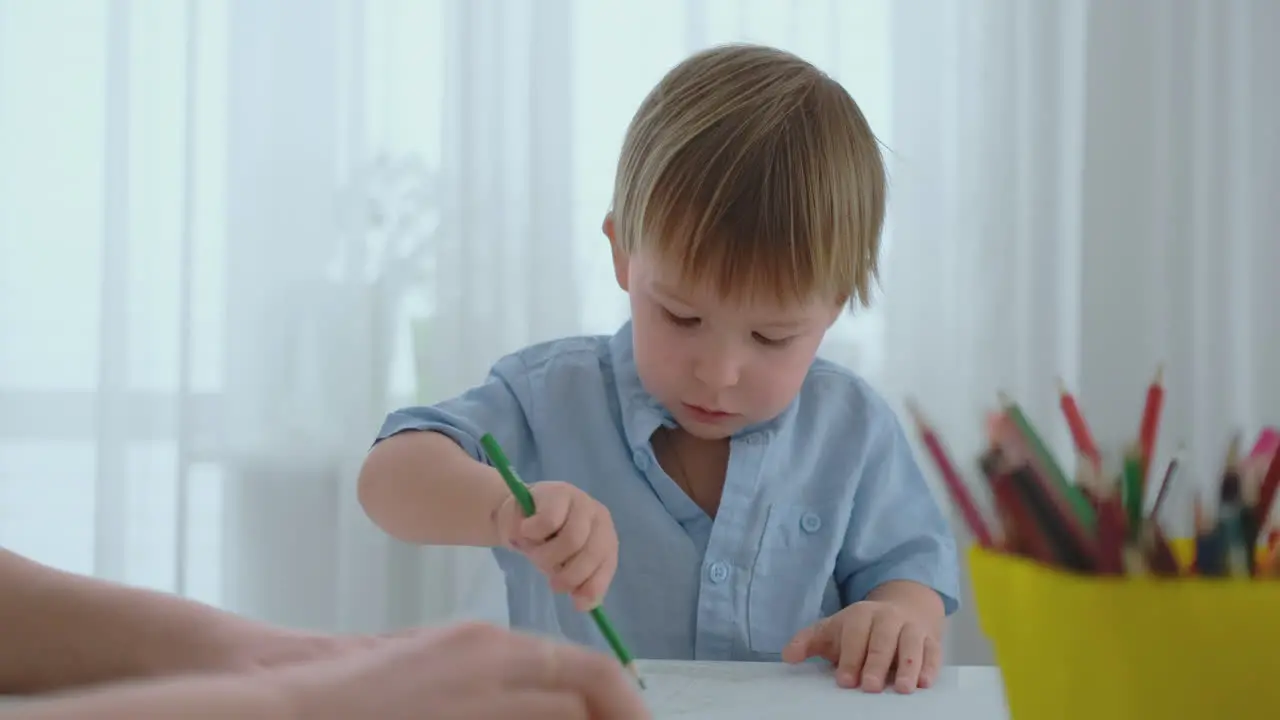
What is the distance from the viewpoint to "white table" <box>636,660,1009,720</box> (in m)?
0.60

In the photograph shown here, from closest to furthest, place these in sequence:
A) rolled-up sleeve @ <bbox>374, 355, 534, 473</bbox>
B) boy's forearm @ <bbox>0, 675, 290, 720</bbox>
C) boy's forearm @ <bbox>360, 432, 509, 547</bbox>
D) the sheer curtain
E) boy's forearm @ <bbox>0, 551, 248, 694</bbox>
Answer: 1. boy's forearm @ <bbox>0, 675, 290, 720</bbox>
2. boy's forearm @ <bbox>0, 551, 248, 694</bbox>
3. boy's forearm @ <bbox>360, 432, 509, 547</bbox>
4. rolled-up sleeve @ <bbox>374, 355, 534, 473</bbox>
5. the sheer curtain

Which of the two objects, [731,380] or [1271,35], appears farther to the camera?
[1271,35]

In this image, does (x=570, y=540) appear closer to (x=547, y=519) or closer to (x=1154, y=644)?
(x=547, y=519)

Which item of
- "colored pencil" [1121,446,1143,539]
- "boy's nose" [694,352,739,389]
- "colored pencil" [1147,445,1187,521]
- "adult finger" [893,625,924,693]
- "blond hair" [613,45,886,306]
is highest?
"blond hair" [613,45,886,306]

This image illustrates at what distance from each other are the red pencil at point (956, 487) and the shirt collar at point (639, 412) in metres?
0.53

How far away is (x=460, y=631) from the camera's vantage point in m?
0.39

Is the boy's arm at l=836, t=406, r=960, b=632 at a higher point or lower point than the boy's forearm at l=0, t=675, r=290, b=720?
lower

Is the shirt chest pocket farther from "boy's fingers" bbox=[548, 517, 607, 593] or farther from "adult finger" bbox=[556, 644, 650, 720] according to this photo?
"adult finger" bbox=[556, 644, 650, 720]

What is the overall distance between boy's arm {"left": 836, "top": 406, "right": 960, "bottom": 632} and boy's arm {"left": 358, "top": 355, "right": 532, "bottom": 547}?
27 centimetres

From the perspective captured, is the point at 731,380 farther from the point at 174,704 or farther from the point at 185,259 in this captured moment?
the point at 185,259

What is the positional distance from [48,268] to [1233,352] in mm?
1570

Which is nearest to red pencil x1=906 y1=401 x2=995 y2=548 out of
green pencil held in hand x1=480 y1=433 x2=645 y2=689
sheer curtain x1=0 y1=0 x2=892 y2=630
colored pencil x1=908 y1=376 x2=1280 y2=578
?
colored pencil x1=908 y1=376 x2=1280 y2=578

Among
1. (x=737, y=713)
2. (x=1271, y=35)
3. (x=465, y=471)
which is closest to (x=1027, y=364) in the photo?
(x=1271, y=35)

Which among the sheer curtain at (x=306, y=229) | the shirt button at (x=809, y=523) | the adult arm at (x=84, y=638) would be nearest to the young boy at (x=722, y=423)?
the shirt button at (x=809, y=523)
